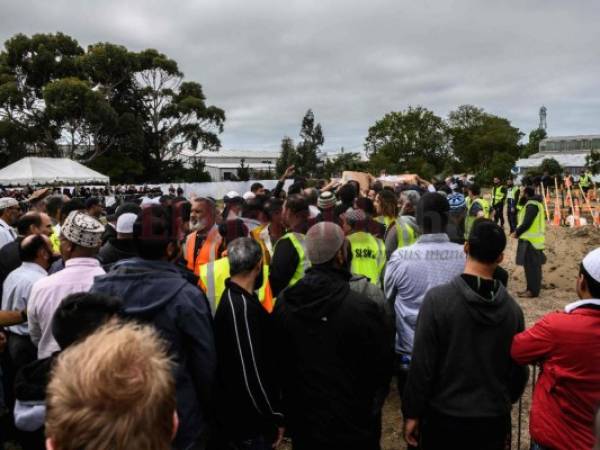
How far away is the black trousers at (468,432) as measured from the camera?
7.36ft

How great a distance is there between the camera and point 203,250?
397 centimetres

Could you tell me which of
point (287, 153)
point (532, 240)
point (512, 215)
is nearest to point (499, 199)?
point (512, 215)

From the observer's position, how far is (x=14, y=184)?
21609 millimetres

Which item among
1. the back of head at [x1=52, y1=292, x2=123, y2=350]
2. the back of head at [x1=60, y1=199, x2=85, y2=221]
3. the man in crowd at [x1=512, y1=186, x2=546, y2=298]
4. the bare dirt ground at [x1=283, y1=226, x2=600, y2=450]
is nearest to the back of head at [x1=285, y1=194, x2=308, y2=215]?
the bare dirt ground at [x1=283, y1=226, x2=600, y2=450]

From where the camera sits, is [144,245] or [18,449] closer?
[144,245]

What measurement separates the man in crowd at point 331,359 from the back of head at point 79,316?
88cm

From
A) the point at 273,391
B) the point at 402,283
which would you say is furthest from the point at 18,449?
the point at 402,283

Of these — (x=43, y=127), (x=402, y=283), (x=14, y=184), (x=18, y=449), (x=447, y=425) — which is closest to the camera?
(x=447, y=425)

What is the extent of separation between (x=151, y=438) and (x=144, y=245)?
1338mm

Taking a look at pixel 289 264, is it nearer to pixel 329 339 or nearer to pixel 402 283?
pixel 402 283

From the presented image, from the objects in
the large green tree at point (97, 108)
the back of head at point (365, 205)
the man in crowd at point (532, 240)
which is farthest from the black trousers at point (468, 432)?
the large green tree at point (97, 108)

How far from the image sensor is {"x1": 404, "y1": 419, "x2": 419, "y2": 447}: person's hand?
233cm

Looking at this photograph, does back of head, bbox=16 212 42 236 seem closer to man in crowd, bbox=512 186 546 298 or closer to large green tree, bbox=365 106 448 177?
man in crowd, bbox=512 186 546 298

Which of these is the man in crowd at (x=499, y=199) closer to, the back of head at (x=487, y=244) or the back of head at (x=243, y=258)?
the back of head at (x=487, y=244)
